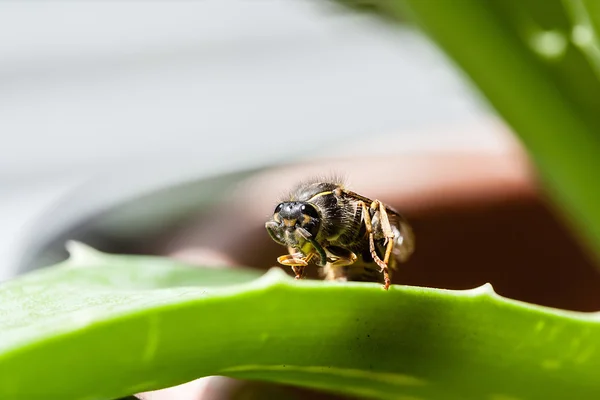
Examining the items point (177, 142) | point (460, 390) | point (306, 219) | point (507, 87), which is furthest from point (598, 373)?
point (177, 142)

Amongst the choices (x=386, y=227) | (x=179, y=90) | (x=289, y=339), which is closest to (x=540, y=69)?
→ (x=386, y=227)

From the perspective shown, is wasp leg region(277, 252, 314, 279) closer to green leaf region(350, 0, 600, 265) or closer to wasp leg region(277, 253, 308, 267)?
wasp leg region(277, 253, 308, 267)

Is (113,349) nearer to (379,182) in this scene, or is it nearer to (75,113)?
(379,182)

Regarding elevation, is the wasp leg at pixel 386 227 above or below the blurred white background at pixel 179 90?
below

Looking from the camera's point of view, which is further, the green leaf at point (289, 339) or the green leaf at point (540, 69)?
the green leaf at point (540, 69)

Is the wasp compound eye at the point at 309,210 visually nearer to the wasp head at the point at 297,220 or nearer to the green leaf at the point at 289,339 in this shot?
the wasp head at the point at 297,220

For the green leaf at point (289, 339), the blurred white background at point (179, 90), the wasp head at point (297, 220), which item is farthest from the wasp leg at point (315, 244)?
the blurred white background at point (179, 90)

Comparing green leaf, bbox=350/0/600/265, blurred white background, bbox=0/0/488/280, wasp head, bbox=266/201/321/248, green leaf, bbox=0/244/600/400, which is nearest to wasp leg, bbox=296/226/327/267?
wasp head, bbox=266/201/321/248
